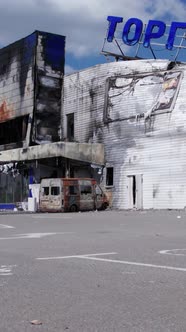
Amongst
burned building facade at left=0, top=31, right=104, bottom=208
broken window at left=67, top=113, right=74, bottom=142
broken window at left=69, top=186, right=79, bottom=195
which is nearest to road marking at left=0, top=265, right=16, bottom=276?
broken window at left=69, top=186, right=79, bottom=195

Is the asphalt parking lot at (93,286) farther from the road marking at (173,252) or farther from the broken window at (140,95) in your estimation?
the broken window at (140,95)

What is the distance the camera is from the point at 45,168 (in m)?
43.6

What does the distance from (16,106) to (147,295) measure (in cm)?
4141

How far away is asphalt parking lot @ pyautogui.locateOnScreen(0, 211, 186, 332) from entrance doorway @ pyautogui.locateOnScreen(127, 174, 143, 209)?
22558 mm

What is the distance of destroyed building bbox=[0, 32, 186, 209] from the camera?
35594 mm

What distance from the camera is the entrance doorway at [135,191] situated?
37031 mm

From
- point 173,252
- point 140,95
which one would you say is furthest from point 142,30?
point 173,252

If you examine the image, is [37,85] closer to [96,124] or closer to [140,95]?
[96,124]

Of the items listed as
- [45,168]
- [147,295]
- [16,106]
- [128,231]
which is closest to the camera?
[147,295]

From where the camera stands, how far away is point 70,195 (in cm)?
3644

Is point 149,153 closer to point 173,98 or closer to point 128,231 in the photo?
point 173,98

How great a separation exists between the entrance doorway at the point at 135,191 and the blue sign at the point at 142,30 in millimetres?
10211

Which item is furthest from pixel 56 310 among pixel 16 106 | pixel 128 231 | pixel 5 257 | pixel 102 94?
pixel 16 106

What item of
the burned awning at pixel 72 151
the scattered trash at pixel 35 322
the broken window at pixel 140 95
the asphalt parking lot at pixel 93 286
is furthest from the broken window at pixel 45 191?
the scattered trash at pixel 35 322
